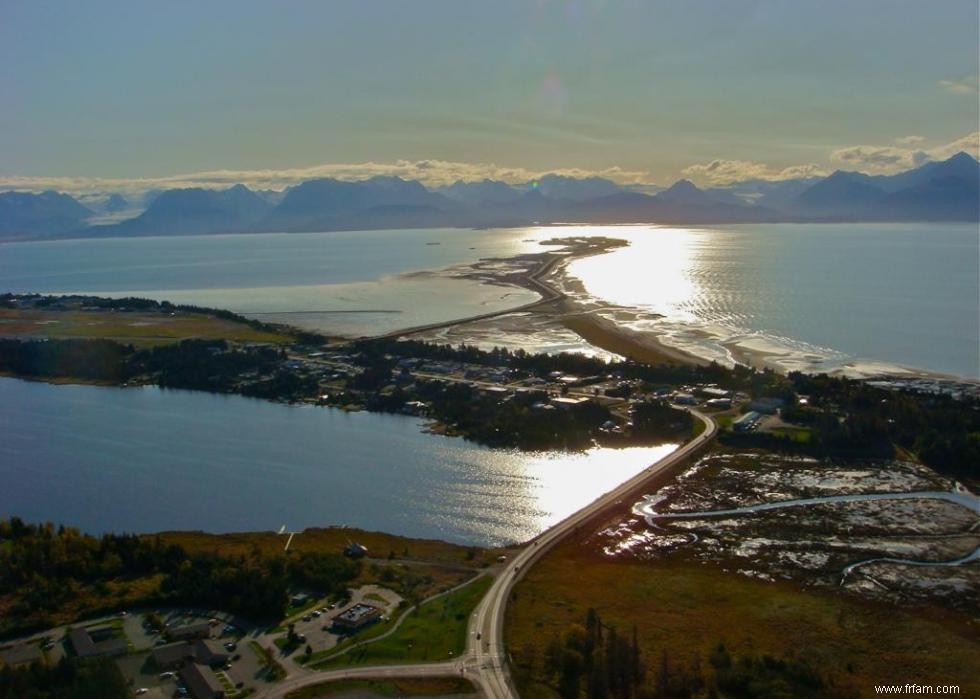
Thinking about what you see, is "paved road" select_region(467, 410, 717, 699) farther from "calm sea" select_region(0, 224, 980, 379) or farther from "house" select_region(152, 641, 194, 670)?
"calm sea" select_region(0, 224, 980, 379)

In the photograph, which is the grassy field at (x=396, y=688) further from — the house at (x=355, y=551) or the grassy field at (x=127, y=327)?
the grassy field at (x=127, y=327)

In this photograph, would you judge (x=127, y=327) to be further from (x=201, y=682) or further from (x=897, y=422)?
(x=201, y=682)

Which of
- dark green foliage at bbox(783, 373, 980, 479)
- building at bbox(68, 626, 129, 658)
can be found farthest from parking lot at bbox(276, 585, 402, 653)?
dark green foliage at bbox(783, 373, 980, 479)

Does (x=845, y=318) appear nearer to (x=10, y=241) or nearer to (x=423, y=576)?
(x=423, y=576)

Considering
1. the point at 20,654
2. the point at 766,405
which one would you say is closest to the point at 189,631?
the point at 20,654

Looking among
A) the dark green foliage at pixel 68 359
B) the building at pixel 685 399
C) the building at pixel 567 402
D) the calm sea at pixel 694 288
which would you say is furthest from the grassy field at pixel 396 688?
the dark green foliage at pixel 68 359

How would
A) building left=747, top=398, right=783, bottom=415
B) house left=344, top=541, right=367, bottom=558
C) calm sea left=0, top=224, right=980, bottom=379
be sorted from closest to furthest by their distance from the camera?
house left=344, top=541, right=367, bottom=558 → building left=747, top=398, right=783, bottom=415 → calm sea left=0, top=224, right=980, bottom=379

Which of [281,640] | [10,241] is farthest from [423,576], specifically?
[10,241]
